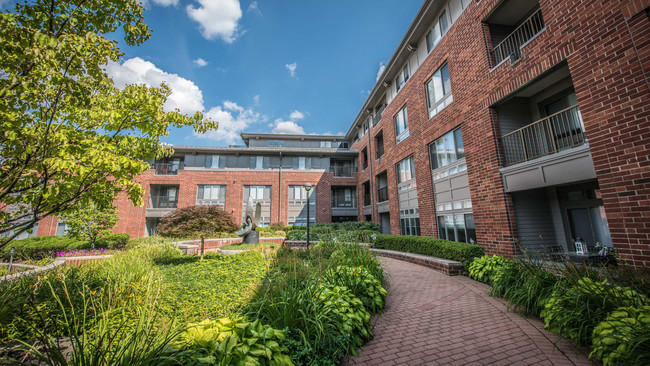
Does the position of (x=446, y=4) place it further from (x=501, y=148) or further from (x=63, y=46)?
(x=63, y=46)

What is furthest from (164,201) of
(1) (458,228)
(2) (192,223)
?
(1) (458,228)

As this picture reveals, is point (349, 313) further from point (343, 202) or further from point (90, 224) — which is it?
point (343, 202)

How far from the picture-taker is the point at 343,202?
2816cm

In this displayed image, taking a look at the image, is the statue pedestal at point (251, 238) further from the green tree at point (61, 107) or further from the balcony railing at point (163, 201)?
the balcony railing at point (163, 201)

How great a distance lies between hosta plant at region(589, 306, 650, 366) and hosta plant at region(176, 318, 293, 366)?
11.3ft

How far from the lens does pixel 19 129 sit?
2.95 metres

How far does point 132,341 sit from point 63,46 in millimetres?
3062

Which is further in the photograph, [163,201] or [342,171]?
[342,171]

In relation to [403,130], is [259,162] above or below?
above

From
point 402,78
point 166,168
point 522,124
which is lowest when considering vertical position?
point 522,124

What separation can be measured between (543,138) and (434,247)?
4.90 m

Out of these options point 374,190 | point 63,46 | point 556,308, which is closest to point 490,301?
point 556,308

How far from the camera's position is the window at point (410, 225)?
45.7ft

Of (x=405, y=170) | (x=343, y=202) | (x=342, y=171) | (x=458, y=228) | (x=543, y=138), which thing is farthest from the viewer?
(x=342, y=171)
